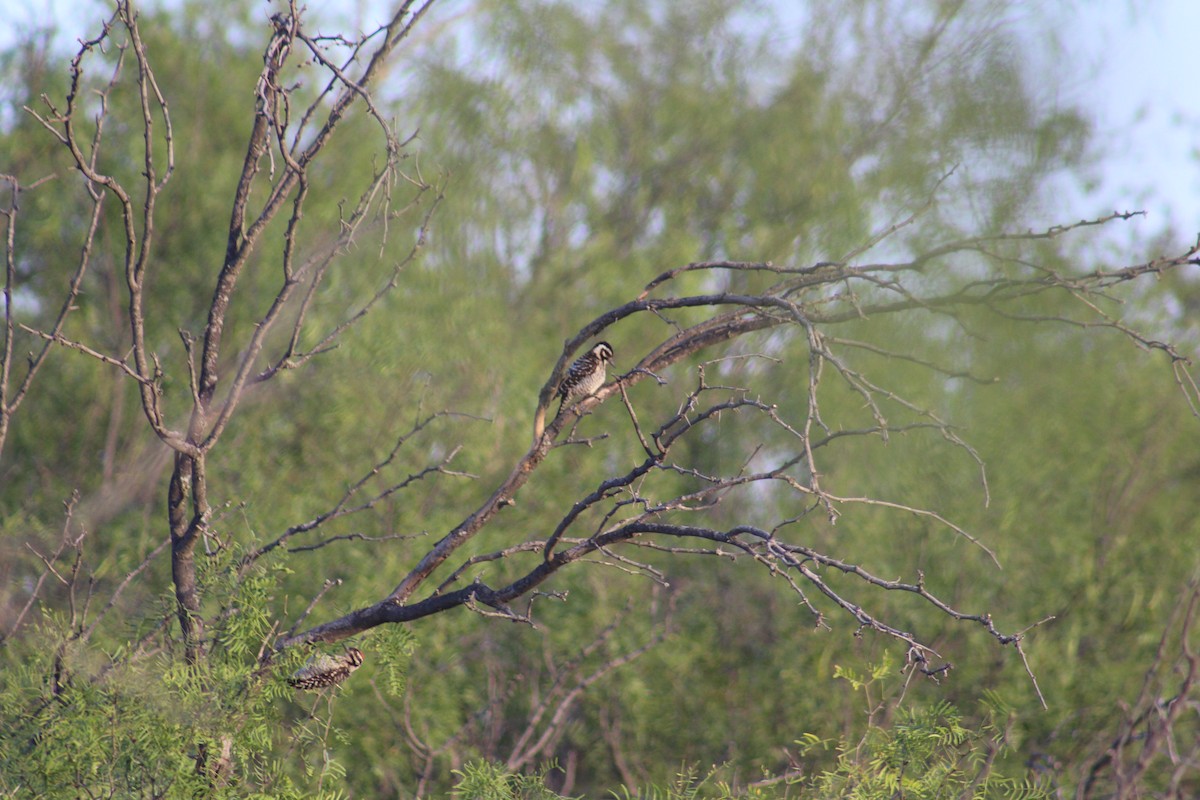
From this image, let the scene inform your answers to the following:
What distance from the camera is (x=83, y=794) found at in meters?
2.83

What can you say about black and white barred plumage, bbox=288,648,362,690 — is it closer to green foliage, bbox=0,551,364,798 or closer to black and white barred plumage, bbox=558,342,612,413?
green foliage, bbox=0,551,364,798

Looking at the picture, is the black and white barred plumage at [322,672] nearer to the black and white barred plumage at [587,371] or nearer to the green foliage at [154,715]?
the green foliage at [154,715]

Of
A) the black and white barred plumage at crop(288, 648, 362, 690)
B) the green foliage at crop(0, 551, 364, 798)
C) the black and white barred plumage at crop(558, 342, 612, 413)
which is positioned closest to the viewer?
the green foliage at crop(0, 551, 364, 798)

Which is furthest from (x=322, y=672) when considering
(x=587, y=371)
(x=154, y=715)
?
(x=587, y=371)

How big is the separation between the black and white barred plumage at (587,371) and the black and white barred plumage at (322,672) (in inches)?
45.9

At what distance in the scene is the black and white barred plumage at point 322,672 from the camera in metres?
3.00

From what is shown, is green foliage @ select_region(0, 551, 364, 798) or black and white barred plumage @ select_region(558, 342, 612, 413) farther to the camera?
black and white barred plumage @ select_region(558, 342, 612, 413)

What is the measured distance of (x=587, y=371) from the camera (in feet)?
13.5

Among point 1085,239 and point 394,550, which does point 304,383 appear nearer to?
point 394,550

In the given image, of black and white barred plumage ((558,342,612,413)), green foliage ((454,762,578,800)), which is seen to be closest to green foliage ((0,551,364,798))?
green foliage ((454,762,578,800))

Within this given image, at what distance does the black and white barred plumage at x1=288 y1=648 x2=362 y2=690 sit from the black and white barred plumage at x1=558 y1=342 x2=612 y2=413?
3.83 ft

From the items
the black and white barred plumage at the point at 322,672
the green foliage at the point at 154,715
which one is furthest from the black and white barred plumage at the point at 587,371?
the green foliage at the point at 154,715

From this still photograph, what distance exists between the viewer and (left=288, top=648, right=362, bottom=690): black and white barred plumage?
2998 millimetres

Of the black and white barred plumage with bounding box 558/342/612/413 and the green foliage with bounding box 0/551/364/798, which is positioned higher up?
the black and white barred plumage with bounding box 558/342/612/413
